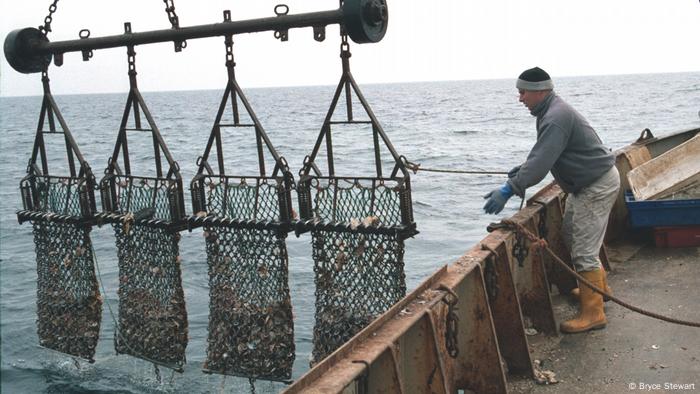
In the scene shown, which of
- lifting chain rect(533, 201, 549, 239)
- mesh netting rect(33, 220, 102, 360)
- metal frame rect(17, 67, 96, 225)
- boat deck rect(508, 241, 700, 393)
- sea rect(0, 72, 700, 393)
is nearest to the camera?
boat deck rect(508, 241, 700, 393)

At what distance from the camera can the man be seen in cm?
556

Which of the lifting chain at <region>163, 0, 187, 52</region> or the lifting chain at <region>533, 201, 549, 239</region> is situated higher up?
the lifting chain at <region>163, 0, 187, 52</region>

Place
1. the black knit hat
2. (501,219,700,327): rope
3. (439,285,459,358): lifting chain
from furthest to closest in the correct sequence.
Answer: the black knit hat, (501,219,700,327): rope, (439,285,459,358): lifting chain

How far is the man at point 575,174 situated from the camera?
5.56 m

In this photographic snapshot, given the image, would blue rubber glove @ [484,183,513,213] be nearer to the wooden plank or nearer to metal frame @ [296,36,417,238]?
metal frame @ [296,36,417,238]

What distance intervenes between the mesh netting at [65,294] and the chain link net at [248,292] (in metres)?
1.90

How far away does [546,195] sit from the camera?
7242 mm

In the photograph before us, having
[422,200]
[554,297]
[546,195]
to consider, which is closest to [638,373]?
[554,297]

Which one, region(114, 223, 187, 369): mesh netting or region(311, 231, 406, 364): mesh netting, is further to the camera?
region(114, 223, 187, 369): mesh netting

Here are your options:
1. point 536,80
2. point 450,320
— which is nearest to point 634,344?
point 450,320

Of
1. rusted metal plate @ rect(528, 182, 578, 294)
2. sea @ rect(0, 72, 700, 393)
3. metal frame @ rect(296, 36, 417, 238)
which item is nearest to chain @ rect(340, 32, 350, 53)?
metal frame @ rect(296, 36, 417, 238)

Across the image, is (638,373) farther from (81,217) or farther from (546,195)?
(81,217)

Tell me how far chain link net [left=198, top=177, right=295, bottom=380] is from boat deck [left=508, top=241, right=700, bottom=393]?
292 centimetres

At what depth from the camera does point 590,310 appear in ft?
19.7
